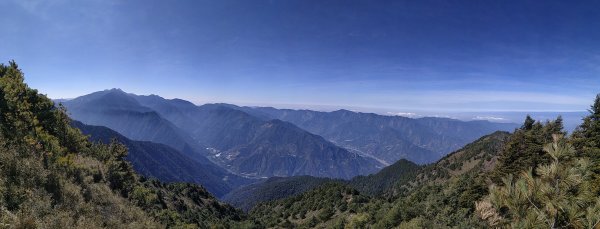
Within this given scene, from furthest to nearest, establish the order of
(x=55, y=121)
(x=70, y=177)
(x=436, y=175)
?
(x=436, y=175) → (x=55, y=121) → (x=70, y=177)

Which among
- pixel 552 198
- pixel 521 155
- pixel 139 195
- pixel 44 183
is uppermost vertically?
Answer: pixel 552 198

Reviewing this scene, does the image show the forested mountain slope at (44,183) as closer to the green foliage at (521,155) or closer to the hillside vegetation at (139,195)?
the hillside vegetation at (139,195)

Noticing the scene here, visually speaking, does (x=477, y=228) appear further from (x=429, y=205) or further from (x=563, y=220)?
(x=563, y=220)

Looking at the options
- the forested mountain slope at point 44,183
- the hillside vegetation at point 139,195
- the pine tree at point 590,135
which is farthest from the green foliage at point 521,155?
the forested mountain slope at point 44,183

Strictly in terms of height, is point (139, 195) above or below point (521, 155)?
below

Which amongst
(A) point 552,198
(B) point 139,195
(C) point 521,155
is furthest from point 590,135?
(B) point 139,195

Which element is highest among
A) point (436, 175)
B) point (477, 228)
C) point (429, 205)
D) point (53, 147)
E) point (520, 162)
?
point (53, 147)

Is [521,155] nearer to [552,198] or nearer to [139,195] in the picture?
[552,198]

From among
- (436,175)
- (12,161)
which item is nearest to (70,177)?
(12,161)

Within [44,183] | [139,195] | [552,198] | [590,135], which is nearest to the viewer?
[552,198]

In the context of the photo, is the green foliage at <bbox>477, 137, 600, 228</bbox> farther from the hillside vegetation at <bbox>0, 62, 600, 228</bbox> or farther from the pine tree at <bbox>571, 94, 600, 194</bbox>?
the pine tree at <bbox>571, 94, 600, 194</bbox>

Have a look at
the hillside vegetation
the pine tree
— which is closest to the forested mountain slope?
the hillside vegetation
